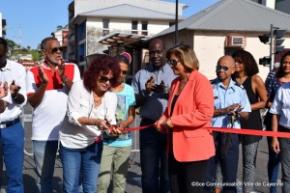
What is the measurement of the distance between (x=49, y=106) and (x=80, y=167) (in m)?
0.74

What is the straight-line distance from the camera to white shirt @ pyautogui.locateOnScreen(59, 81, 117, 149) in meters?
→ 4.37

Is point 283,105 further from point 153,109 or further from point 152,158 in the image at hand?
point 152,158

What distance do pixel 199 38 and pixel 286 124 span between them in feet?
92.6

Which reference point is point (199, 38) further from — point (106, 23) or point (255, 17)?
point (106, 23)

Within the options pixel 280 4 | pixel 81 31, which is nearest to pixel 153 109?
pixel 280 4

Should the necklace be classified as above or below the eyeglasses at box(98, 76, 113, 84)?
below

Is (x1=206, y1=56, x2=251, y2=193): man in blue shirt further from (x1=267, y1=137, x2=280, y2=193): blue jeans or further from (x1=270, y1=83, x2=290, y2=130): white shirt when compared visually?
(x1=267, y1=137, x2=280, y2=193): blue jeans

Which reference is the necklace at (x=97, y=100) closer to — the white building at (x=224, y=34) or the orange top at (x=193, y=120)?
the orange top at (x=193, y=120)

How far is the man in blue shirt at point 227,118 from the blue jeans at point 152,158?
56 centimetres

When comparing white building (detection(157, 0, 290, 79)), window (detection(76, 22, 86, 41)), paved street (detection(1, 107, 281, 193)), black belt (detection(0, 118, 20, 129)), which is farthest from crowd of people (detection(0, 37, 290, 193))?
window (detection(76, 22, 86, 41))

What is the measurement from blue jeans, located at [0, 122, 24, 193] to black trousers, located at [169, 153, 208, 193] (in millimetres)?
1581

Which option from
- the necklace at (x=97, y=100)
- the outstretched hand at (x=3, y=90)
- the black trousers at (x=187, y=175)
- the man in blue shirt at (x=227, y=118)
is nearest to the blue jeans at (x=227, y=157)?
the man in blue shirt at (x=227, y=118)

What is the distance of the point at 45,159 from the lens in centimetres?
499

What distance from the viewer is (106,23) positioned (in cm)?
6906
